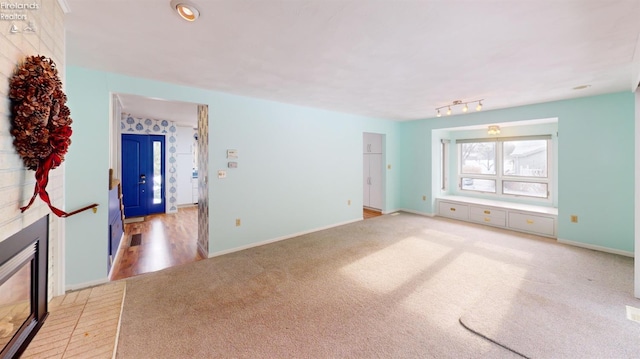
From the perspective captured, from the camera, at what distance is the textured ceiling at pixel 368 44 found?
5.52 ft

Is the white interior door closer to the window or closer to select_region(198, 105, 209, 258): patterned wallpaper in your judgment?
the window

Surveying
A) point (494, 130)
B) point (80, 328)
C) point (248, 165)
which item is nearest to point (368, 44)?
point (248, 165)

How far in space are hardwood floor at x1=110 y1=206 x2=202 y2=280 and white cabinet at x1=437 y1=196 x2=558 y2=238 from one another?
523 centimetres

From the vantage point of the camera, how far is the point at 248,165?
394 centimetres

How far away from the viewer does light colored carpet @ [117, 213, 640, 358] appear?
6.27 feet

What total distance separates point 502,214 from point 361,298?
13.5 feet

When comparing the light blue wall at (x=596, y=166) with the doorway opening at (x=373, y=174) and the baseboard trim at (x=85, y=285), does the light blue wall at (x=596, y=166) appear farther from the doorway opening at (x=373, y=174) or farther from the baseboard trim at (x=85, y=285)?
the baseboard trim at (x=85, y=285)

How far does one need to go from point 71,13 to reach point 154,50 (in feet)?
1.95

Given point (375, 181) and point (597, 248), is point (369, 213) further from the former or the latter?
point (597, 248)

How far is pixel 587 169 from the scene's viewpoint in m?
3.91

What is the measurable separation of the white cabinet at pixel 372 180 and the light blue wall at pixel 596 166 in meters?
2.90

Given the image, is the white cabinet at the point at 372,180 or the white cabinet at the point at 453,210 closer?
the white cabinet at the point at 453,210

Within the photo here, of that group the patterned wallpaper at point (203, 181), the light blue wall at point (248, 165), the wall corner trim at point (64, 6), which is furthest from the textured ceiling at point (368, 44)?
the patterned wallpaper at point (203, 181)

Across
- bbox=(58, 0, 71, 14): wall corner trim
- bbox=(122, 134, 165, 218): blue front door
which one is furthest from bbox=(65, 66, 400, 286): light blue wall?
bbox=(122, 134, 165, 218): blue front door
